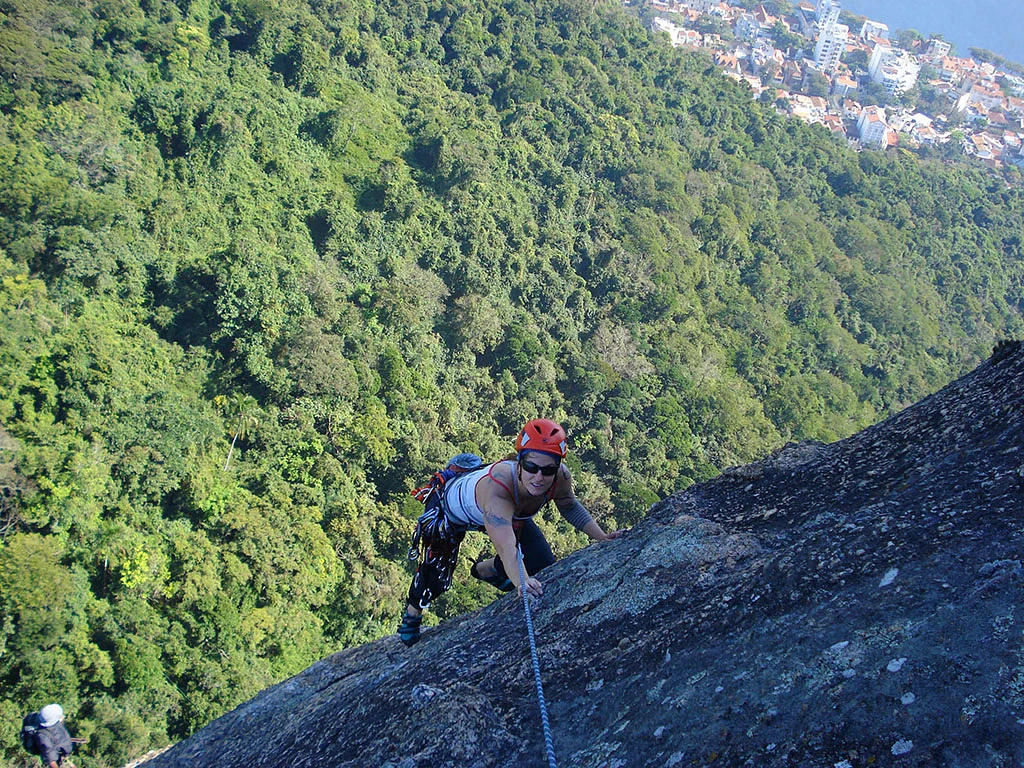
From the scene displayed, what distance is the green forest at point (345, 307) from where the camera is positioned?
20.9m

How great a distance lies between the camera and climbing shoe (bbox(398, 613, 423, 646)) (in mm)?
6645

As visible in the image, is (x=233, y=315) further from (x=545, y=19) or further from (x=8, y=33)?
(x=545, y=19)

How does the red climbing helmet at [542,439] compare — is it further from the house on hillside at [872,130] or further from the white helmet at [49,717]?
the house on hillside at [872,130]

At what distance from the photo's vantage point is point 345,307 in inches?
1225

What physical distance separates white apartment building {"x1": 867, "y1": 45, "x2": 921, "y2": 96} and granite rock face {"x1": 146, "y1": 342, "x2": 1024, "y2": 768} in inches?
5708

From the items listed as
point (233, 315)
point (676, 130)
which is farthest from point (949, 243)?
point (233, 315)

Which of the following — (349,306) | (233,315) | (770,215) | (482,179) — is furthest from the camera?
(770,215)

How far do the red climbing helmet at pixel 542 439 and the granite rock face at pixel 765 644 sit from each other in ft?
4.99

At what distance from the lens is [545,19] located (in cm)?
5916

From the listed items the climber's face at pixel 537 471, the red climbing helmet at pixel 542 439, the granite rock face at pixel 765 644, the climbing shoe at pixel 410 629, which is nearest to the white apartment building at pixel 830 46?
the granite rock face at pixel 765 644

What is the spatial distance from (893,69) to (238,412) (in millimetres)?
140976

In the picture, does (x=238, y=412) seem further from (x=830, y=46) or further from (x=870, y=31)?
(x=870, y=31)

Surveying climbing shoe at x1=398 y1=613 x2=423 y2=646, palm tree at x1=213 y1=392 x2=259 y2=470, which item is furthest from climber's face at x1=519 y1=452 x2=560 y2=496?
palm tree at x1=213 y1=392 x2=259 y2=470

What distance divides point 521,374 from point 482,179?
13.0m
